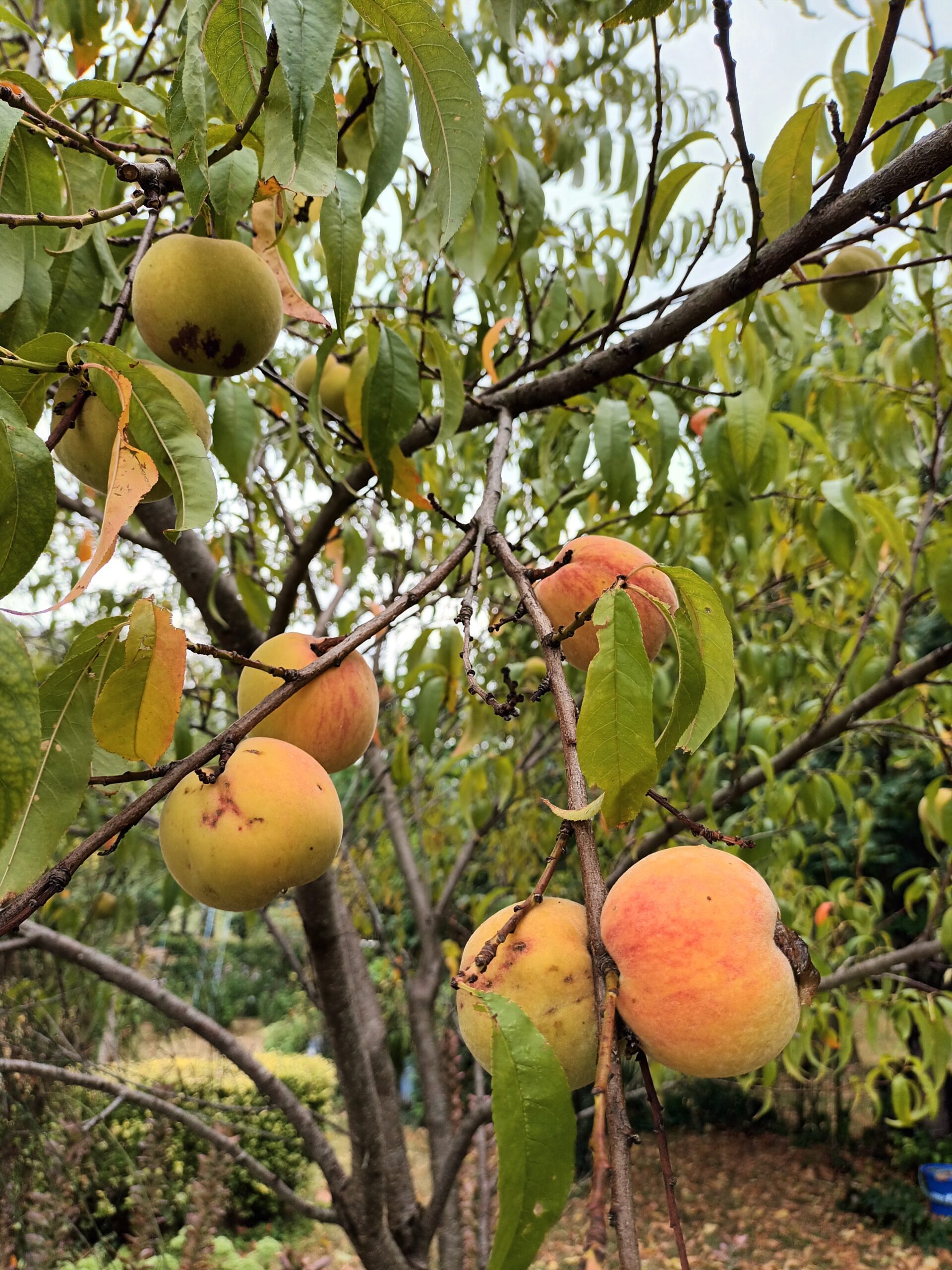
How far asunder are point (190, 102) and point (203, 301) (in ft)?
1.03

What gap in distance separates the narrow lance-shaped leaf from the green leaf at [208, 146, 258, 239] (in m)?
0.49

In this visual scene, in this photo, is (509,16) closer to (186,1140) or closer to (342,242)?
(342,242)

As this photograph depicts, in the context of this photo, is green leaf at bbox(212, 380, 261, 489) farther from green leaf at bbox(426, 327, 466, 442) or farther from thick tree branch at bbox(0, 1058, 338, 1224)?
thick tree branch at bbox(0, 1058, 338, 1224)

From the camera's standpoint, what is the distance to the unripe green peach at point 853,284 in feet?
6.29

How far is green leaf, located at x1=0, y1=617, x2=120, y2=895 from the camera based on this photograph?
2.05 feet

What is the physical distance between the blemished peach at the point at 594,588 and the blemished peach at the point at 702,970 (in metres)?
0.33

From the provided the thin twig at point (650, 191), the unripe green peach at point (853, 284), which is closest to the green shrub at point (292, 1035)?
the unripe green peach at point (853, 284)

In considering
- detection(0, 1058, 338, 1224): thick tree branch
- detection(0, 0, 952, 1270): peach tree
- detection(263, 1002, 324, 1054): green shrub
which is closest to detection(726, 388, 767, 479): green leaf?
detection(0, 0, 952, 1270): peach tree

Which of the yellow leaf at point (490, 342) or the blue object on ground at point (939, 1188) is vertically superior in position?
the yellow leaf at point (490, 342)

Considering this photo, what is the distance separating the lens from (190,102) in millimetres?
686

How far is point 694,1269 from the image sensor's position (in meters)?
5.87

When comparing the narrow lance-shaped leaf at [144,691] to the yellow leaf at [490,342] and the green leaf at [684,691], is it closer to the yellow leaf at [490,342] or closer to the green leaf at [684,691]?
the green leaf at [684,691]

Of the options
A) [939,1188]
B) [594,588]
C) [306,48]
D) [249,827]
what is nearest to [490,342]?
[594,588]

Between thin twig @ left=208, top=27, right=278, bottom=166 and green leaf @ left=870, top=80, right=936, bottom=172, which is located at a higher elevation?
green leaf @ left=870, top=80, right=936, bottom=172
